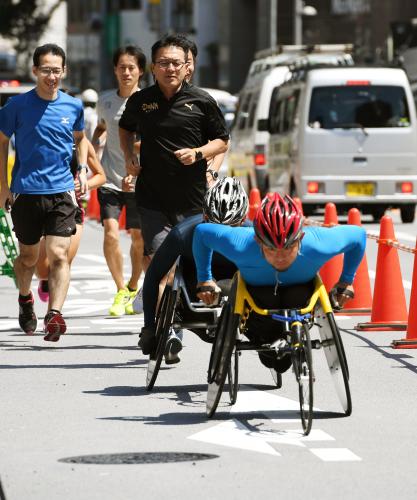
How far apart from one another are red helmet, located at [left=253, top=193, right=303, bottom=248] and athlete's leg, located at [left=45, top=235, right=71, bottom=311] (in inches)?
159

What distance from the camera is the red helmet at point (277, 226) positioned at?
830cm

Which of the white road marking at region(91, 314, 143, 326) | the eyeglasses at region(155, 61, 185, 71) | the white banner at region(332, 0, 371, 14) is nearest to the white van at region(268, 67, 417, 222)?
the white road marking at region(91, 314, 143, 326)

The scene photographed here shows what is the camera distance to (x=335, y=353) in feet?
28.5

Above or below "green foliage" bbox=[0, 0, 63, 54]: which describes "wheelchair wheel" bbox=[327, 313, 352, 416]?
above

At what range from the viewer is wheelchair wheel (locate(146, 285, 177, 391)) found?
9766 mm

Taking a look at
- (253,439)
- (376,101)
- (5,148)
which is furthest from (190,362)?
(376,101)

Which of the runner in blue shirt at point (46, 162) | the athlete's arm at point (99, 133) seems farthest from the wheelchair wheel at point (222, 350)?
the athlete's arm at point (99, 133)

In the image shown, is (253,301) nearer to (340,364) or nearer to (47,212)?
(340,364)

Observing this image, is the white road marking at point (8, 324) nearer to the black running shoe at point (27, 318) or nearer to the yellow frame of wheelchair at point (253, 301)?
the black running shoe at point (27, 318)

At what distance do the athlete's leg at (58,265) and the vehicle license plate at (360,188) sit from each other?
14449mm

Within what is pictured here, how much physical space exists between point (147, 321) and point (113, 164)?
4.59m

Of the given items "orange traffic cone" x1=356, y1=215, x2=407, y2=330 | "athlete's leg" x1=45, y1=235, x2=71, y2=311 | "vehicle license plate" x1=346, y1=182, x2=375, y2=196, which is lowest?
"vehicle license plate" x1=346, y1=182, x2=375, y2=196

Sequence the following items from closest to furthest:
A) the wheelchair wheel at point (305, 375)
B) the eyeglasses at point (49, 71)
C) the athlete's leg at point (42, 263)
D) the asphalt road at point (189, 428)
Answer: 1. the asphalt road at point (189, 428)
2. the wheelchair wheel at point (305, 375)
3. the eyeglasses at point (49, 71)
4. the athlete's leg at point (42, 263)

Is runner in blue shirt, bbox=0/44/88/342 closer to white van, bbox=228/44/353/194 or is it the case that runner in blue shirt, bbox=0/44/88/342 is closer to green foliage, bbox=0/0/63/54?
white van, bbox=228/44/353/194
